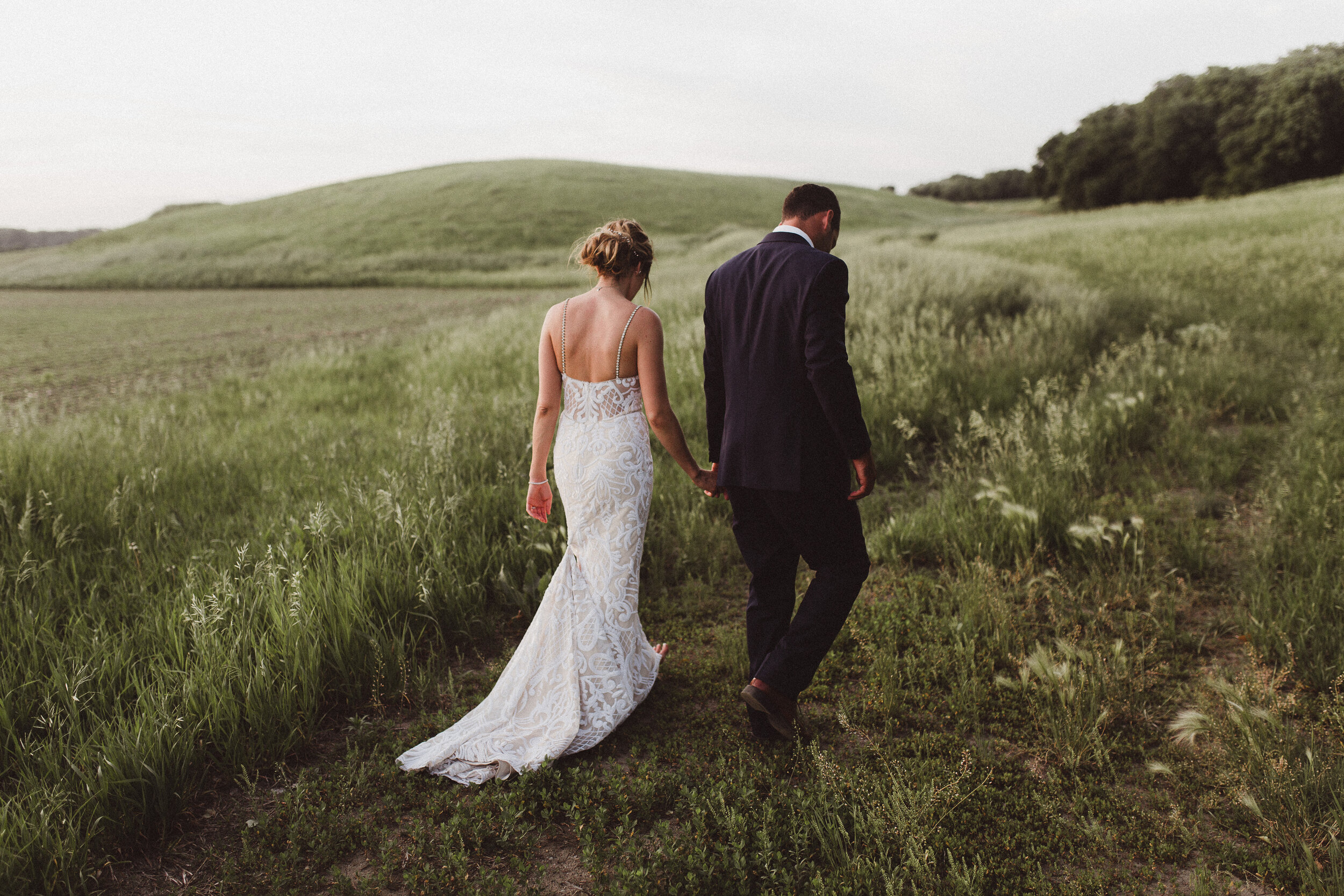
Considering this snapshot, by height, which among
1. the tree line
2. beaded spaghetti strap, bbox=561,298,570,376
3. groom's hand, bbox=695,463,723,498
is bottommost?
groom's hand, bbox=695,463,723,498

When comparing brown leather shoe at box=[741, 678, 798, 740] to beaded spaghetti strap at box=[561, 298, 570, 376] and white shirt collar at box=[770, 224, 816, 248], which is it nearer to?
beaded spaghetti strap at box=[561, 298, 570, 376]

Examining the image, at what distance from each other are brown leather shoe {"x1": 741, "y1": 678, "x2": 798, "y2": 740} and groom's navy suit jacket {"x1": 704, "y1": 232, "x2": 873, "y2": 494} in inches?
36.8

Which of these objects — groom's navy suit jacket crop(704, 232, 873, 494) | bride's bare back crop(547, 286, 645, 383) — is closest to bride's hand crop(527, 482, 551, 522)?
bride's bare back crop(547, 286, 645, 383)

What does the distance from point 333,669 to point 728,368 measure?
263 cm

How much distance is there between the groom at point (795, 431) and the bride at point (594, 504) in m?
0.36

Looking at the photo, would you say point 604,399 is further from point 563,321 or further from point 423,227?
point 423,227

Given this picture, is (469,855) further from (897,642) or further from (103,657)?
(897,642)

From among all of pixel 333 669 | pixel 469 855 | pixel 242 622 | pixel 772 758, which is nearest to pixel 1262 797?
pixel 772 758

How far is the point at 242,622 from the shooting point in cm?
355

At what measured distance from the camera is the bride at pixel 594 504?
10.8 feet

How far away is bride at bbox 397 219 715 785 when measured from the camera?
3.29m

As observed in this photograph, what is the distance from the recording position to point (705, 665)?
3891mm

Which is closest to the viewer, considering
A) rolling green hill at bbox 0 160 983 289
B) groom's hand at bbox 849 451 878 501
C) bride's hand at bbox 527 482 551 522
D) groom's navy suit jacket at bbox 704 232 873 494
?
groom's navy suit jacket at bbox 704 232 873 494

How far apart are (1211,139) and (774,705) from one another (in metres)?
85.0
